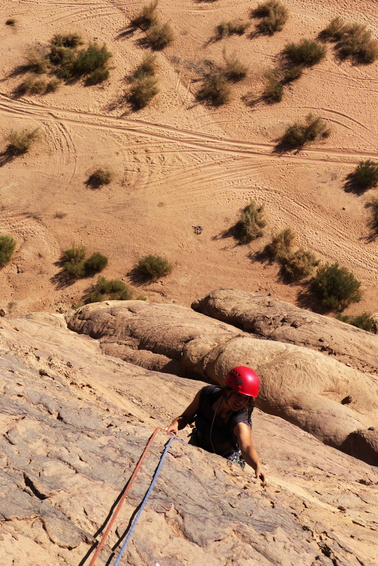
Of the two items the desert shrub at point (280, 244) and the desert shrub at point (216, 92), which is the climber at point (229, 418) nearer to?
the desert shrub at point (280, 244)

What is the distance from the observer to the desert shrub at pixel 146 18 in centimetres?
1961

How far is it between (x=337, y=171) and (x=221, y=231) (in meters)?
4.32

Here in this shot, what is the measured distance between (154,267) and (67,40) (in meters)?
10.3

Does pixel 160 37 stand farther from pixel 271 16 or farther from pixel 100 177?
pixel 100 177

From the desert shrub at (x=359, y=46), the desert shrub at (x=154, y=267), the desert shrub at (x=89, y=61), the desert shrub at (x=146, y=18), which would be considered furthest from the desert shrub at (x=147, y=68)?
the desert shrub at (x=154, y=267)

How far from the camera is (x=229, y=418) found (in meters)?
4.69

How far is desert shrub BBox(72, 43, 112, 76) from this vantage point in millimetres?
18078

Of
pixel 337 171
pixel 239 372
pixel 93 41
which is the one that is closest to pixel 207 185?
pixel 337 171

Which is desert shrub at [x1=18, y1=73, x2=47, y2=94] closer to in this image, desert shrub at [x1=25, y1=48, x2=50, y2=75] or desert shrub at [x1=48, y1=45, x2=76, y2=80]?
desert shrub at [x1=25, y1=48, x2=50, y2=75]

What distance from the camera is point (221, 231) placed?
1528 centimetres

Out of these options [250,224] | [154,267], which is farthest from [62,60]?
[250,224]

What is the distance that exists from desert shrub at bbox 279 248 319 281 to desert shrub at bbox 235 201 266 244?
3.50 feet

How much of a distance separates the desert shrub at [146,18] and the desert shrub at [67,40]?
2.34 metres

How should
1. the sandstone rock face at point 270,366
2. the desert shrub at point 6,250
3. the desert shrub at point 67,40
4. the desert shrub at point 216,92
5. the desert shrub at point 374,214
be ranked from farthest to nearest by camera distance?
the desert shrub at point 67,40, the desert shrub at point 216,92, the desert shrub at point 374,214, the desert shrub at point 6,250, the sandstone rock face at point 270,366
